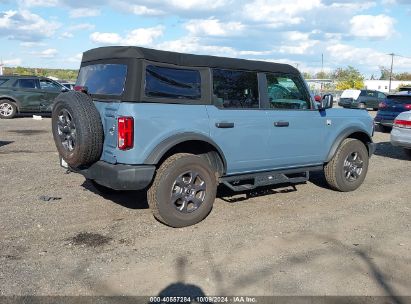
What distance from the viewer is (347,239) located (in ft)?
16.1

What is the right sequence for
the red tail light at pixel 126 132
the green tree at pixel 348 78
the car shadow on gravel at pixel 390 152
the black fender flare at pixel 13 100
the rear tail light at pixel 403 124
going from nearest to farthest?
the red tail light at pixel 126 132 → the rear tail light at pixel 403 124 → the car shadow on gravel at pixel 390 152 → the black fender flare at pixel 13 100 → the green tree at pixel 348 78

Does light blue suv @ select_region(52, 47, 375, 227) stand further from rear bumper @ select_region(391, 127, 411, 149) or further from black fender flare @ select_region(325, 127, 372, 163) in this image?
rear bumper @ select_region(391, 127, 411, 149)

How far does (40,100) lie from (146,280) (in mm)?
15050

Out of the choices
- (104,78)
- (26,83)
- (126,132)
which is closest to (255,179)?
(126,132)

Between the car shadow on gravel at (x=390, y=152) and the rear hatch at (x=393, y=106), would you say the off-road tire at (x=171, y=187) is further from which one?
the rear hatch at (x=393, y=106)

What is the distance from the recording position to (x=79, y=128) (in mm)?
4758

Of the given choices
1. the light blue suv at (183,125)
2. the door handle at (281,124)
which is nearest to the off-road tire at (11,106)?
the light blue suv at (183,125)

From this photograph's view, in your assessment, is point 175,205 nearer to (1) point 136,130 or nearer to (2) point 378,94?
(1) point 136,130

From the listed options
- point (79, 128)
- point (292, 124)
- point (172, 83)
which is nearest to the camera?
point (79, 128)

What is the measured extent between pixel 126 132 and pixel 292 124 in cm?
248

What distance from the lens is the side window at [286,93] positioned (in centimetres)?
605

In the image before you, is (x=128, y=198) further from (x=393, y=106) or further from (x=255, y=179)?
(x=393, y=106)

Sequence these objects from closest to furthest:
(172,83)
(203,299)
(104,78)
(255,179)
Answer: (203,299), (172,83), (104,78), (255,179)

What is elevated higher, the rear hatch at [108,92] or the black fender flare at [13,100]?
the rear hatch at [108,92]
